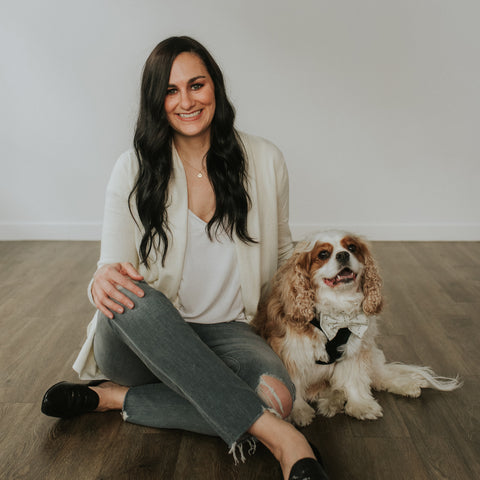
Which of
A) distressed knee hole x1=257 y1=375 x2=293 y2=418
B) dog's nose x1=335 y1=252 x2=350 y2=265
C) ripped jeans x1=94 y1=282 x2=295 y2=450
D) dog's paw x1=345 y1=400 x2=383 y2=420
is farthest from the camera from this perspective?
dog's paw x1=345 y1=400 x2=383 y2=420

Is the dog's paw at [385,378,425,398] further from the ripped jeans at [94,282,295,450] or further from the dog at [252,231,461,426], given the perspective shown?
the ripped jeans at [94,282,295,450]

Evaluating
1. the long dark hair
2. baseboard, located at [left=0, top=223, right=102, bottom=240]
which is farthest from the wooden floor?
baseboard, located at [left=0, top=223, right=102, bottom=240]

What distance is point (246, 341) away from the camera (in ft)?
5.65

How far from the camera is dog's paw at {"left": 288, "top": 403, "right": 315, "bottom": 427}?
1.76 m

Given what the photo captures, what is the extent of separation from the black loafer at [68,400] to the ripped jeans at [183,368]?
0.34 ft

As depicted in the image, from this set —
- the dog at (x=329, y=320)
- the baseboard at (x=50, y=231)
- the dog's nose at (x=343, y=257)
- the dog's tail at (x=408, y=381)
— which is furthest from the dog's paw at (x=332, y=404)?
the baseboard at (x=50, y=231)

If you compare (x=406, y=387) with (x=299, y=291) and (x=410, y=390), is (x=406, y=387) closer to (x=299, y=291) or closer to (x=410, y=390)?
(x=410, y=390)

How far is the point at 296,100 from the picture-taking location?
12.3ft

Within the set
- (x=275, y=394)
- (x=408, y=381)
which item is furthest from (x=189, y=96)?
(x=408, y=381)

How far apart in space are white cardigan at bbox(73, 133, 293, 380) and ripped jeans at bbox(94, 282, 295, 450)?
154 mm

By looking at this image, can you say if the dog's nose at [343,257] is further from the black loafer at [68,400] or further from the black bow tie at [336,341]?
the black loafer at [68,400]

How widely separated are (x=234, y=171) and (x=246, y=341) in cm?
57

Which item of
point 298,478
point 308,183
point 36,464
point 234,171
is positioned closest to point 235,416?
point 298,478

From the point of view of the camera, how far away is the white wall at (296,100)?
358 cm
